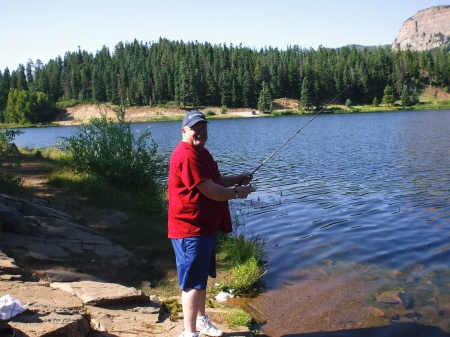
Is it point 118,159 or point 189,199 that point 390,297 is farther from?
point 118,159

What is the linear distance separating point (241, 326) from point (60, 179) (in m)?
9.18

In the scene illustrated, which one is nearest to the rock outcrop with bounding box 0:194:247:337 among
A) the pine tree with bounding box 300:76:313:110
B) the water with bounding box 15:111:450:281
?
the water with bounding box 15:111:450:281

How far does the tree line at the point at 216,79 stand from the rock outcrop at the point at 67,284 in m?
102

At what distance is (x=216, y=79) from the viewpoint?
126 m

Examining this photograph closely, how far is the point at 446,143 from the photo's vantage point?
29812mm

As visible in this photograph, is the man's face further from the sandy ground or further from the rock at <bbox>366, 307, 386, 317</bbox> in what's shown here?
the sandy ground

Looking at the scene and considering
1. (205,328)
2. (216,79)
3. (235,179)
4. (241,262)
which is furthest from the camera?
(216,79)

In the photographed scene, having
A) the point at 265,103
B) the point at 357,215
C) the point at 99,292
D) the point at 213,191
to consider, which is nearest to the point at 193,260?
the point at 213,191

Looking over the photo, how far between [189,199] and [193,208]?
106mm

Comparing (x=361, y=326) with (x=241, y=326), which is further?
(x=361, y=326)

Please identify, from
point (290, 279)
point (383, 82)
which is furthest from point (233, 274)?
point (383, 82)

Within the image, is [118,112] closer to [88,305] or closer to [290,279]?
[290,279]

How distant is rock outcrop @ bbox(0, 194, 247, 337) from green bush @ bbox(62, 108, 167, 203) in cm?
470

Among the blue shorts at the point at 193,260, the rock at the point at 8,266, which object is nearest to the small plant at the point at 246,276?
the blue shorts at the point at 193,260
